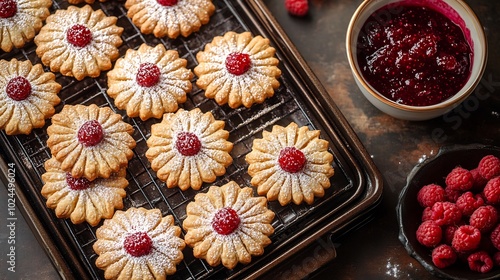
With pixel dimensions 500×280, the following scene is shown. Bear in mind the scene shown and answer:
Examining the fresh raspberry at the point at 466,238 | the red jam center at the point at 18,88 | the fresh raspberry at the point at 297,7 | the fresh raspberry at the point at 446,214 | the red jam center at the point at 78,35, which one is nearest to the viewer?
the fresh raspberry at the point at 466,238

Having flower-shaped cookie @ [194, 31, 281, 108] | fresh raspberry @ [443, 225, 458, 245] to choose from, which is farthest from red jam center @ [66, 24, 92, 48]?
fresh raspberry @ [443, 225, 458, 245]

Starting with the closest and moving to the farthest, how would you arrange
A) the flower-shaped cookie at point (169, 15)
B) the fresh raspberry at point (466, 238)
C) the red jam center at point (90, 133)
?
the fresh raspberry at point (466, 238)
the red jam center at point (90, 133)
the flower-shaped cookie at point (169, 15)

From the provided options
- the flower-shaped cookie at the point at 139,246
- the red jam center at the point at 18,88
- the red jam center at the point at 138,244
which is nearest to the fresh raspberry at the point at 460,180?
the flower-shaped cookie at the point at 139,246

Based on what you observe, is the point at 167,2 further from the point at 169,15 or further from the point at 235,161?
the point at 235,161

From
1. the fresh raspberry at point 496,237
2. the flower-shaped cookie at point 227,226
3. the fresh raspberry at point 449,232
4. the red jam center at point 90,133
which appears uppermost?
the red jam center at point 90,133

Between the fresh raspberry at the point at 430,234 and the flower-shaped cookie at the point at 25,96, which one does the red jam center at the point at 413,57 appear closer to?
the fresh raspberry at the point at 430,234

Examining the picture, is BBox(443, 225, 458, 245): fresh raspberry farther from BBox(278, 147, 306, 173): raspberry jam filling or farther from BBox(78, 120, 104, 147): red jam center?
BBox(78, 120, 104, 147): red jam center
